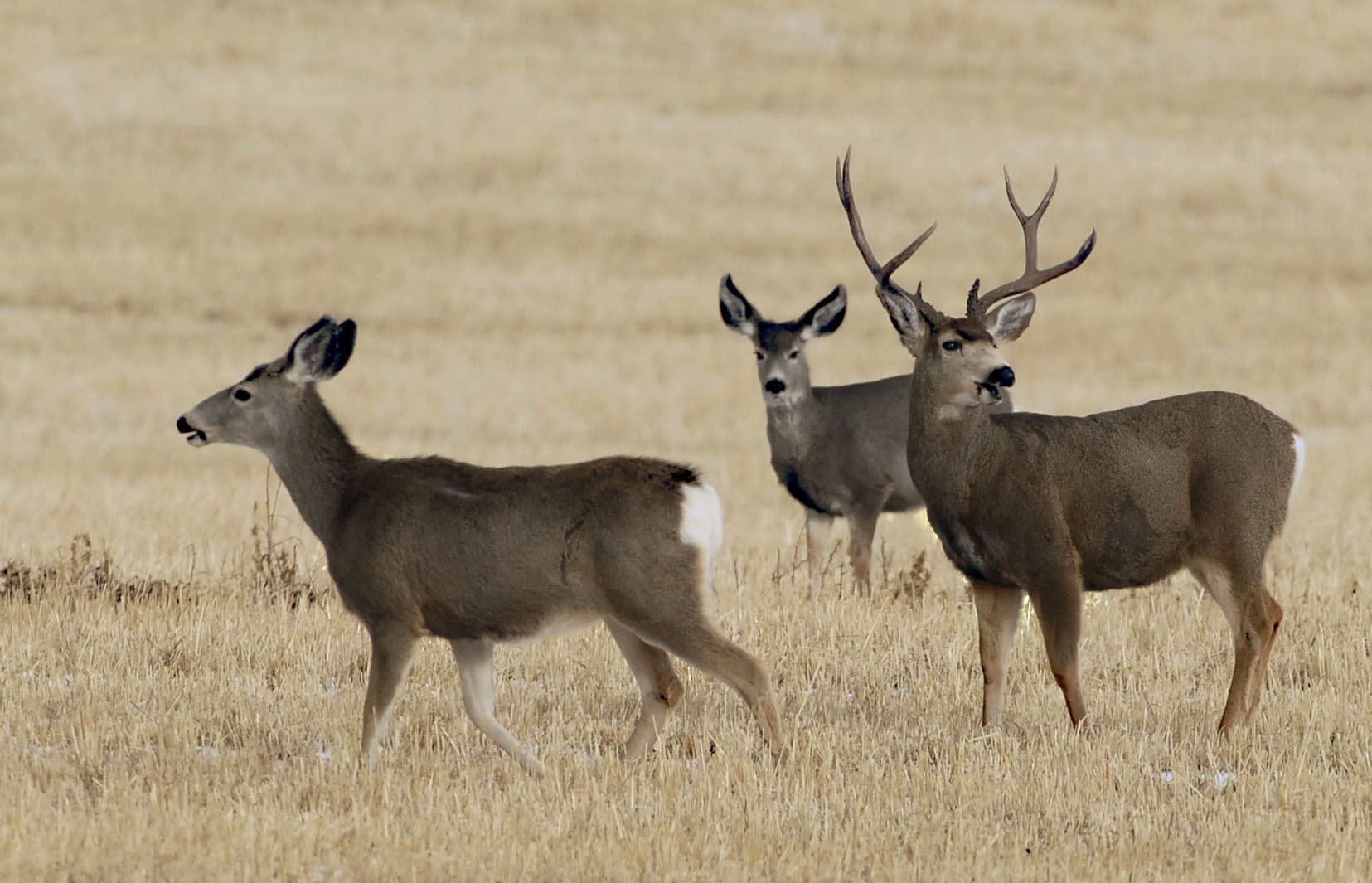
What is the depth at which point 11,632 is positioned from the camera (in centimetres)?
898

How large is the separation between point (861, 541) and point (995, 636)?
4195mm

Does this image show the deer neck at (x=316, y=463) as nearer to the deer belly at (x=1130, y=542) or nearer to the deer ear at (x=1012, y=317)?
the deer ear at (x=1012, y=317)

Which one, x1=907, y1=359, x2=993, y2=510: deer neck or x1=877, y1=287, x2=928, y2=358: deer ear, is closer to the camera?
x1=907, y1=359, x2=993, y2=510: deer neck

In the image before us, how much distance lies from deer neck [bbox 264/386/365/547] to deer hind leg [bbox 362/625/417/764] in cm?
72

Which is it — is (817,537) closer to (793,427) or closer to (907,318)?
(793,427)

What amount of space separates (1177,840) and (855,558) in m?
5.97

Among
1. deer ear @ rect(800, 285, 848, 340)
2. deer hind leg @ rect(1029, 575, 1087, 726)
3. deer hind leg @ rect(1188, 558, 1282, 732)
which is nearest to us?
deer hind leg @ rect(1029, 575, 1087, 726)

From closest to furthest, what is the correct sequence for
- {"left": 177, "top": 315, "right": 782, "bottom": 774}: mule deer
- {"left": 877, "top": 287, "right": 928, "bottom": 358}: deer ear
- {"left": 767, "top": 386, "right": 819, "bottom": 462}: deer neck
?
1. {"left": 177, "top": 315, "right": 782, "bottom": 774}: mule deer
2. {"left": 877, "top": 287, "right": 928, "bottom": 358}: deer ear
3. {"left": 767, "top": 386, "right": 819, "bottom": 462}: deer neck

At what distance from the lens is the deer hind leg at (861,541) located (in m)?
11.6

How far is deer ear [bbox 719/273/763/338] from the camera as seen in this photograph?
1252 cm

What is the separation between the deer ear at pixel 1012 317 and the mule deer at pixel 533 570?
193 centimetres

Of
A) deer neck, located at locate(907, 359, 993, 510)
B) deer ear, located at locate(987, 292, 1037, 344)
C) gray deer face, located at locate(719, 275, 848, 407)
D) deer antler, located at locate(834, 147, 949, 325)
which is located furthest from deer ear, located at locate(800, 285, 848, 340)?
deer neck, located at locate(907, 359, 993, 510)

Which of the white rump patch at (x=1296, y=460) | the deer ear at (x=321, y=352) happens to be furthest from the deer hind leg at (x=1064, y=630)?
the deer ear at (x=321, y=352)

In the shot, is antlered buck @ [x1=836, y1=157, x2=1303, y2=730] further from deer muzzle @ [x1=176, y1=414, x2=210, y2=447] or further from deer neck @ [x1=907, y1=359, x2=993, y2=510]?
deer muzzle @ [x1=176, y1=414, x2=210, y2=447]
